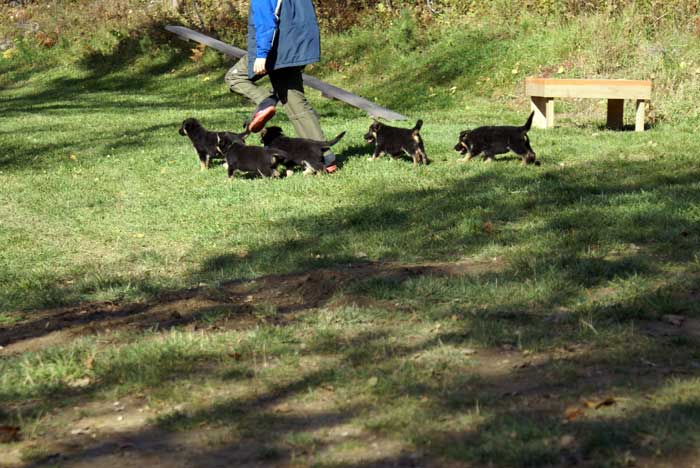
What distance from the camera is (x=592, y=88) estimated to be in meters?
14.1

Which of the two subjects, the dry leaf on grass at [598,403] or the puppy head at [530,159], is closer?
the dry leaf on grass at [598,403]

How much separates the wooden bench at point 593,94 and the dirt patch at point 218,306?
22.5 ft

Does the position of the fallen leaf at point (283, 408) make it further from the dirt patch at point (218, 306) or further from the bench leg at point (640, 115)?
the bench leg at point (640, 115)

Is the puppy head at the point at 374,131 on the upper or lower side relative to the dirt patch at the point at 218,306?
lower

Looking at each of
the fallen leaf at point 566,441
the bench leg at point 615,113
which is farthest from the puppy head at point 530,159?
the fallen leaf at point 566,441

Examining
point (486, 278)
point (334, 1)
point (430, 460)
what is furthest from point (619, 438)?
point (334, 1)

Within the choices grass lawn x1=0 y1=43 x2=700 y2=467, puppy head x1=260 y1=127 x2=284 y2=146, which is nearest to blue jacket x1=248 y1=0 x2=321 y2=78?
puppy head x1=260 y1=127 x2=284 y2=146

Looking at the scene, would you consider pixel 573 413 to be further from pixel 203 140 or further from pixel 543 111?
pixel 543 111

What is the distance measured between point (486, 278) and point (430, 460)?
2.90 meters

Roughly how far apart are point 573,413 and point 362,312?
202cm

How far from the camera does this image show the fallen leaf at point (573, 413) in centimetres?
463

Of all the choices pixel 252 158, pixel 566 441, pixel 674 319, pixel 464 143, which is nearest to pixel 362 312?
pixel 674 319

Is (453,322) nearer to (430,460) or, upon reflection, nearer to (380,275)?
(380,275)

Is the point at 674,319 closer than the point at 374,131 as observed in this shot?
Yes
